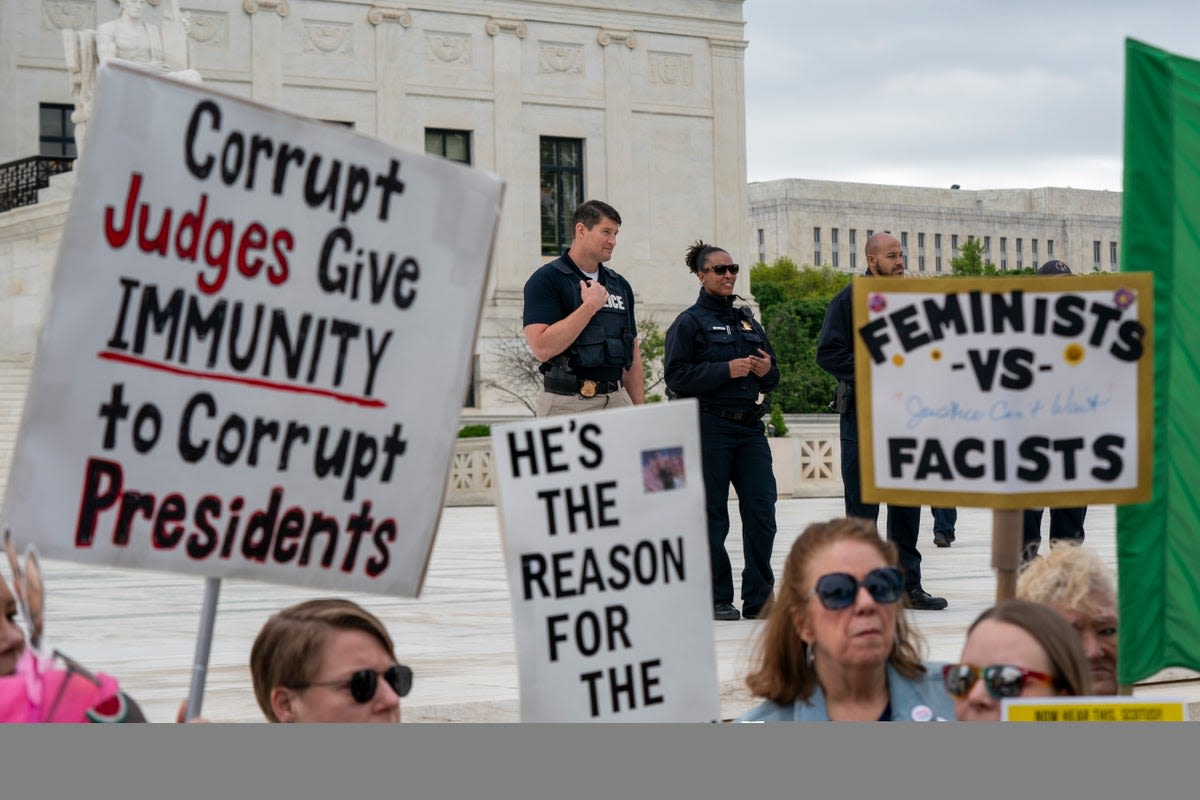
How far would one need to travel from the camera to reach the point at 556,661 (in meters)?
3.37

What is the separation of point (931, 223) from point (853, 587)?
4516 inches

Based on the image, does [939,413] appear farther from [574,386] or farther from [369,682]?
[574,386]

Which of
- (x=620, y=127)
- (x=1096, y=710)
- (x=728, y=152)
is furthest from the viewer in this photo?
(x=728, y=152)

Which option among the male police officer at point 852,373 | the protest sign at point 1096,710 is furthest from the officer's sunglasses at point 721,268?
the protest sign at point 1096,710

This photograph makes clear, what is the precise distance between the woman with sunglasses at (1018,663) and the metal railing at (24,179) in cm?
3354

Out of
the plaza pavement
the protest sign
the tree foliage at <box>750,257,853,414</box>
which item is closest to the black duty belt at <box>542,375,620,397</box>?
the plaza pavement

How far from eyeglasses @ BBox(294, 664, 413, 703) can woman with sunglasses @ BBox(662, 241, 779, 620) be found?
4.94 meters

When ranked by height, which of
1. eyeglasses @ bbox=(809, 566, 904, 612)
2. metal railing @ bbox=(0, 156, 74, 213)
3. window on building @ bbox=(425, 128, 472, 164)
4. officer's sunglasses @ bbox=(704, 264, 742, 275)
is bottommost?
eyeglasses @ bbox=(809, 566, 904, 612)

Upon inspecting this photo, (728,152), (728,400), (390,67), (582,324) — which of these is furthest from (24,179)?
(582,324)

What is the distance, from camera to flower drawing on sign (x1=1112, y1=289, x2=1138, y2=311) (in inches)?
138

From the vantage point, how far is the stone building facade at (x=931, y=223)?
370ft

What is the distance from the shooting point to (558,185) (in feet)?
160

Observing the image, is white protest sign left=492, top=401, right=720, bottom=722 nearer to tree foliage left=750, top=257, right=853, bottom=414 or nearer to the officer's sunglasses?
the officer's sunglasses

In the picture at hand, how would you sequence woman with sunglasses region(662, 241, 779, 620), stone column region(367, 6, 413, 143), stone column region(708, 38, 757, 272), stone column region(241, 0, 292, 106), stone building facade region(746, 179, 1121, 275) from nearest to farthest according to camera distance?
woman with sunglasses region(662, 241, 779, 620) → stone column region(241, 0, 292, 106) → stone column region(367, 6, 413, 143) → stone column region(708, 38, 757, 272) → stone building facade region(746, 179, 1121, 275)
